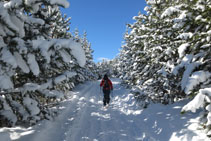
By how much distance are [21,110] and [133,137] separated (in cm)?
411

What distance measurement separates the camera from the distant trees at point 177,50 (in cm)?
402

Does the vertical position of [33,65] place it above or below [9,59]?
below

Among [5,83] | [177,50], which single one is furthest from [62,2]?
[177,50]

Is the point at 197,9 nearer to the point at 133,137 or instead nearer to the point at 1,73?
the point at 133,137

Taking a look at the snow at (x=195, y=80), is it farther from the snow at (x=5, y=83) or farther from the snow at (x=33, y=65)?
the snow at (x=5, y=83)

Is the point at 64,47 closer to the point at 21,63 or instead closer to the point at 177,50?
the point at 21,63

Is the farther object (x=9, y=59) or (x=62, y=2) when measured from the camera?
(x=62, y=2)

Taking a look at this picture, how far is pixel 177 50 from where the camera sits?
23.0 feet

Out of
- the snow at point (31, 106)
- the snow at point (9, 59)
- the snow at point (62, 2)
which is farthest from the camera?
the snow at point (31, 106)

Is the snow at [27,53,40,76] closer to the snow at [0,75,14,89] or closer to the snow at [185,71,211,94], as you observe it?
Result: the snow at [0,75,14,89]

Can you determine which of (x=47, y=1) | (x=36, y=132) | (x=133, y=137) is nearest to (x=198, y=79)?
(x=133, y=137)

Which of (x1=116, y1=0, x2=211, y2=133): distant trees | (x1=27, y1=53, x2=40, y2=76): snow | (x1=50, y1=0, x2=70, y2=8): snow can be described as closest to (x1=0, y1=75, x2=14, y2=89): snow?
(x1=27, y1=53, x2=40, y2=76): snow

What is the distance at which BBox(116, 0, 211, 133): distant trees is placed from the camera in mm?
4020

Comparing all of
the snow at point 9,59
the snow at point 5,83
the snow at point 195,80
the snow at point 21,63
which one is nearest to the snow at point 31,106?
the snow at point 5,83
